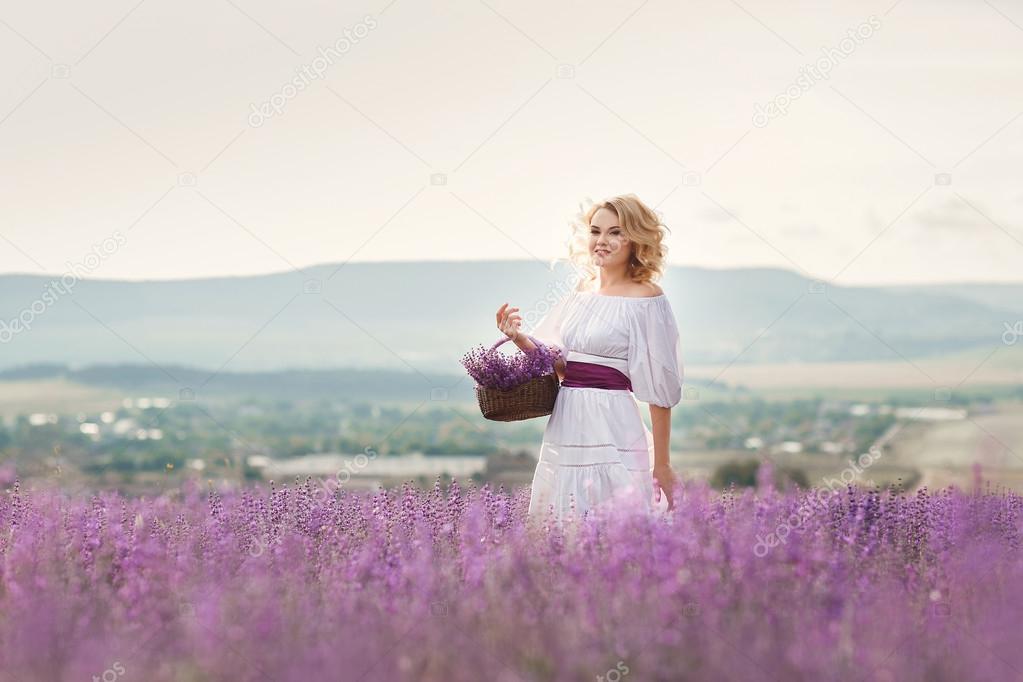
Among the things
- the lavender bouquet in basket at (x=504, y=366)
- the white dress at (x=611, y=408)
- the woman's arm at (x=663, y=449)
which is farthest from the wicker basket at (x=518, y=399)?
the woman's arm at (x=663, y=449)

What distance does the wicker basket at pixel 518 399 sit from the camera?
17.2 feet

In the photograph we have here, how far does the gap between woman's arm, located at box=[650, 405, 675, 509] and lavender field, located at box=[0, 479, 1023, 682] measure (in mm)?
266

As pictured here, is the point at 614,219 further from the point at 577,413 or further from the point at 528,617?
the point at 528,617

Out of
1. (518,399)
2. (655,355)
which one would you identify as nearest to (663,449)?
(655,355)

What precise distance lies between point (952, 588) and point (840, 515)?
91cm

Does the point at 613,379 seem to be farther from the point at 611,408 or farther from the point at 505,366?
the point at 505,366

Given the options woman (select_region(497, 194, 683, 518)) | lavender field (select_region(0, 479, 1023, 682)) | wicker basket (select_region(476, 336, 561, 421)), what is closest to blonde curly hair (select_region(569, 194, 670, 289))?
woman (select_region(497, 194, 683, 518))

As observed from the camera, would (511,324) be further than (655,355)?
No

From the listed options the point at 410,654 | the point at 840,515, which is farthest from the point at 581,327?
the point at 410,654

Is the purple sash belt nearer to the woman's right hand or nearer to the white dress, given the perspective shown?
the white dress

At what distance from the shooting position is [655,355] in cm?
525

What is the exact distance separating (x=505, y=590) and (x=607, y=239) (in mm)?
2001

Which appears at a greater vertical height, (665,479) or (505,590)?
(665,479)

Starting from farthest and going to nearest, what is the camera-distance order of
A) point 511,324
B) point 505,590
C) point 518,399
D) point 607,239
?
point 607,239 → point 518,399 → point 511,324 → point 505,590
